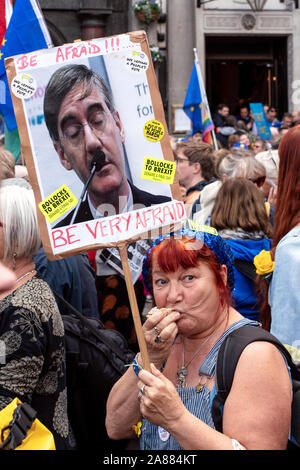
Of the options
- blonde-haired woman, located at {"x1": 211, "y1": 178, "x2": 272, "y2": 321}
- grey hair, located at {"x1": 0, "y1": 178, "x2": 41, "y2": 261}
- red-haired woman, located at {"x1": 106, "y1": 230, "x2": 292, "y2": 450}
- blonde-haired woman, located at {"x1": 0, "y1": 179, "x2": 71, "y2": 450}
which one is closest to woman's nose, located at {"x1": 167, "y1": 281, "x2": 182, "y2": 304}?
red-haired woman, located at {"x1": 106, "y1": 230, "x2": 292, "y2": 450}

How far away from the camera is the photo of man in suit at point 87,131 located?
2463mm

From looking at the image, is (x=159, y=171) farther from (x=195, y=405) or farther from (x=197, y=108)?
(x=197, y=108)

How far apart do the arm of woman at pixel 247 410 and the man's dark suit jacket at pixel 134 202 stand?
0.66m

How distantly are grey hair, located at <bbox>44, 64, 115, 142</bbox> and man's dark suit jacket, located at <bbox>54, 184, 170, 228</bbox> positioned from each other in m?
0.26

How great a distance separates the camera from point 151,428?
7.77ft

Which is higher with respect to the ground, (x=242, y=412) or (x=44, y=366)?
(x=242, y=412)

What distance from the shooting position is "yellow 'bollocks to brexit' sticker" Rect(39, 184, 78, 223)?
2426 millimetres

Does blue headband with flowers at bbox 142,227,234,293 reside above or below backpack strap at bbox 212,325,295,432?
above

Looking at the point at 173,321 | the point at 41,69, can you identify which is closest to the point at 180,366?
the point at 173,321

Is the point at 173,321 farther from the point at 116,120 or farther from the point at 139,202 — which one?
the point at 116,120

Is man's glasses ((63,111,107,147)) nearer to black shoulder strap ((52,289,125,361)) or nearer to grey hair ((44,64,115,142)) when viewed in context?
grey hair ((44,64,115,142))

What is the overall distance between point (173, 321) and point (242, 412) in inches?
15.9

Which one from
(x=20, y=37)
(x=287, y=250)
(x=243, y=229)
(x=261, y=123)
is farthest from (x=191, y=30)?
(x=287, y=250)

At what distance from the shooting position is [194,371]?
7.77 ft
